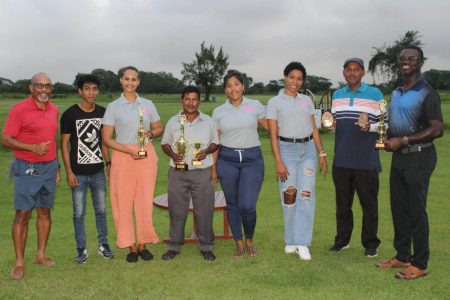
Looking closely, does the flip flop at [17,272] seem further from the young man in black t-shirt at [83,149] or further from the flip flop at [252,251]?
the flip flop at [252,251]

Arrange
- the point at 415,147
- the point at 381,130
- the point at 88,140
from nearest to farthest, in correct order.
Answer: the point at 415,147
the point at 381,130
the point at 88,140

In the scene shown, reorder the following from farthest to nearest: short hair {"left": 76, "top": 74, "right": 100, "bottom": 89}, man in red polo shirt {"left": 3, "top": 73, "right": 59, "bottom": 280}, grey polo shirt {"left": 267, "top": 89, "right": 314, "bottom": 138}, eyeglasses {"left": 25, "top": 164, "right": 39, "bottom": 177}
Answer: grey polo shirt {"left": 267, "top": 89, "right": 314, "bottom": 138} → short hair {"left": 76, "top": 74, "right": 100, "bottom": 89} → eyeglasses {"left": 25, "top": 164, "right": 39, "bottom": 177} → man in red polo shirt {"left": 3, "top": 73, "right": 59, "bottom": 280}

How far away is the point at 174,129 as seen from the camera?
5664 millimetres

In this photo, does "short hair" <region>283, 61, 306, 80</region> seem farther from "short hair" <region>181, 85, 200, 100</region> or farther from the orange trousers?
the orange trousers

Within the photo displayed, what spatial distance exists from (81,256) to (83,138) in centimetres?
134

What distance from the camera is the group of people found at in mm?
5301

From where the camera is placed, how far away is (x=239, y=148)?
561 cm

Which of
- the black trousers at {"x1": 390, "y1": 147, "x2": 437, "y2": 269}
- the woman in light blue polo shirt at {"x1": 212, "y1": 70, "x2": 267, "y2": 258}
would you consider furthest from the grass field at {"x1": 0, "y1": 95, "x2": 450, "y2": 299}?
the woman in light blue polo shirt at {"x1": 212, "y1": 70, "x2": 267, "y2": 258}

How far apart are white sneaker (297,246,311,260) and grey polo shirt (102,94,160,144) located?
2188 millimetres

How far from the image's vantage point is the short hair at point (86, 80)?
556 centimetres

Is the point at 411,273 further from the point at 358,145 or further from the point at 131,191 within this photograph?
the point at 131,191

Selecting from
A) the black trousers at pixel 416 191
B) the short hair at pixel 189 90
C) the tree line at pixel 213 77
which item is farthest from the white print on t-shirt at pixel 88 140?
the tree line at pixel 213 77

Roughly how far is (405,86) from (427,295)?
1.98m

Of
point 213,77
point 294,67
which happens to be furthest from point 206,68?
point 294,67
